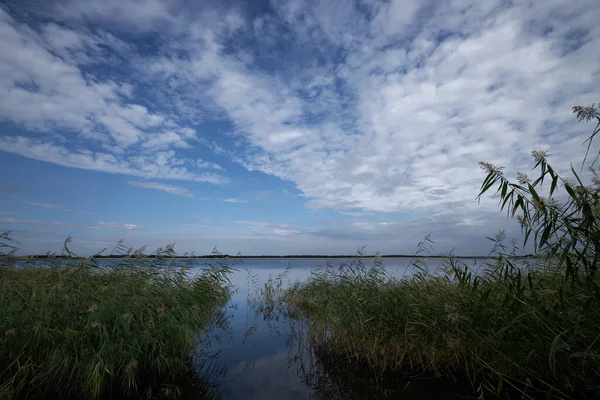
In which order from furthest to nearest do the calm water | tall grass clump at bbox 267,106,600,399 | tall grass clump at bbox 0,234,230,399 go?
the calm water < tall grass clump at bbox 0,234,230,399 < tall grass clump at bbox 267,106,600,399

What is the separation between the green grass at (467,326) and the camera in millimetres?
5449

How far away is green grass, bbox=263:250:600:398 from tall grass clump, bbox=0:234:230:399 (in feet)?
16.6

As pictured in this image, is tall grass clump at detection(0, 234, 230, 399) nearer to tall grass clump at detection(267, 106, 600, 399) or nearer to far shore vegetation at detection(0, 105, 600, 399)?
far shore vegetation at detection(0, 105, 600, 399)

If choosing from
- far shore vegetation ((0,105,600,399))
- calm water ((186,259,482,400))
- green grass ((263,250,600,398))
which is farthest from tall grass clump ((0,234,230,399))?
green grass ((263,250,600,398))

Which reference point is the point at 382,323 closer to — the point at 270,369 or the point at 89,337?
the point at 270,369

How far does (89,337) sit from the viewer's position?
7.05 meters

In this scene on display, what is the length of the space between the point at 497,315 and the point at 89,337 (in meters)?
8.83

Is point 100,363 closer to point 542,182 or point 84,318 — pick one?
point 84,318

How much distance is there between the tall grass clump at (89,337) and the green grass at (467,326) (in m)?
5.06

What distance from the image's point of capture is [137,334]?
7.42 meters

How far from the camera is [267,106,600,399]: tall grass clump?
4977 millimetres

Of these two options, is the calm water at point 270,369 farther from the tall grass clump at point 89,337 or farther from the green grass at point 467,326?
the tall grass clump at point 89,337

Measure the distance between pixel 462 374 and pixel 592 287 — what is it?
4382 millimetres

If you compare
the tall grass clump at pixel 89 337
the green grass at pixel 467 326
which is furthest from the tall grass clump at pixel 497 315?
the tall grass clump at pixel 89 337
